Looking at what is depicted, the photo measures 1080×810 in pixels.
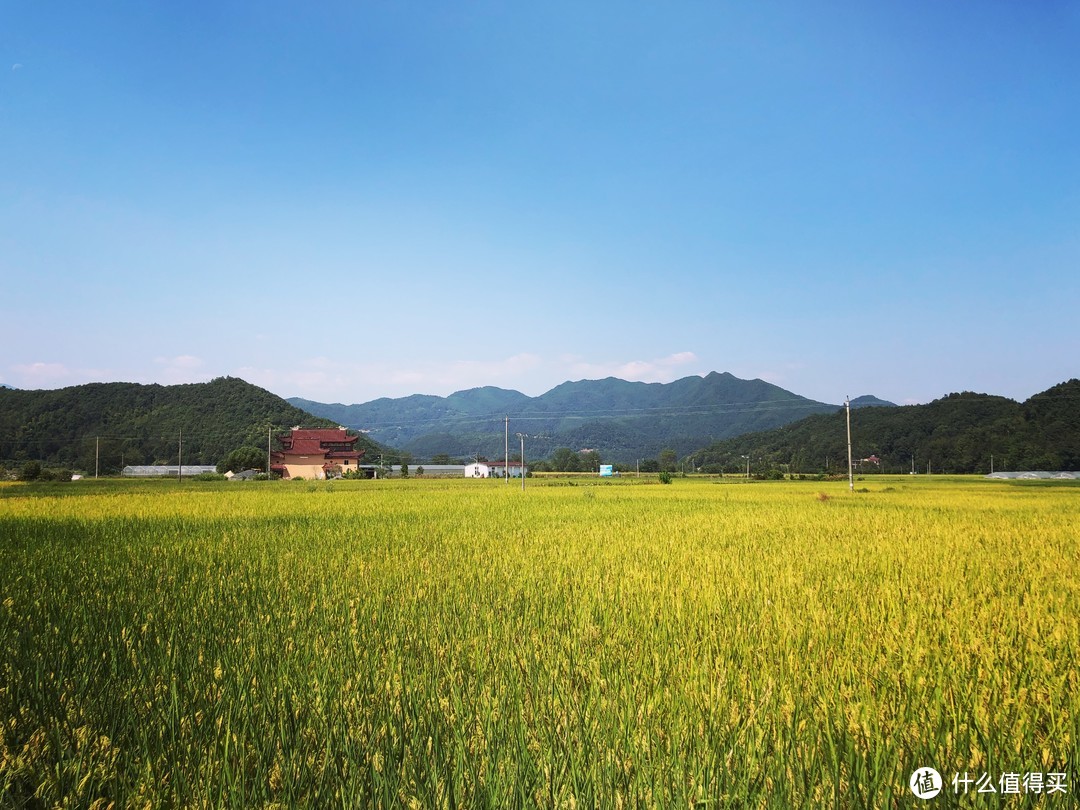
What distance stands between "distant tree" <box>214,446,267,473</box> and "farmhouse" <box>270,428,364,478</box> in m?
2.59

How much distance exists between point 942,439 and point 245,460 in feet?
245

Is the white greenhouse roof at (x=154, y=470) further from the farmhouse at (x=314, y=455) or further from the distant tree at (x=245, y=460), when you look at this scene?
the farmhouse at (x=314, y=455)

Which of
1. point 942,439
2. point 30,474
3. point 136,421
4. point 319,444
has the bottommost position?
point 30,474

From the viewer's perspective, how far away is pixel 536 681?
107 inches

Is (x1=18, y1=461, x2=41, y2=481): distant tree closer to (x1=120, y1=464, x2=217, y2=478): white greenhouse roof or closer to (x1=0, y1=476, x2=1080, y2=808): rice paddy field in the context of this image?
(x1=120, y1=464, x2=217, y2=478): white greenhouse roof

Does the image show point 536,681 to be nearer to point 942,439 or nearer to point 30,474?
point 30,474

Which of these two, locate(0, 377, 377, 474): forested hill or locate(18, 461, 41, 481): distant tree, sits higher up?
locate(0, 377, 377, 474): forested hill

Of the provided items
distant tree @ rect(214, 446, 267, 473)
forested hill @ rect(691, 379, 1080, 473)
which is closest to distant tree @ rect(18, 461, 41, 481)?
distant tree @ rect(214, 446, 267, 473)

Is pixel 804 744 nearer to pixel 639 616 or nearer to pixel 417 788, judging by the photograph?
pixel 417 788

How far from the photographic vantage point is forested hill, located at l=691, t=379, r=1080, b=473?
54.2 metres

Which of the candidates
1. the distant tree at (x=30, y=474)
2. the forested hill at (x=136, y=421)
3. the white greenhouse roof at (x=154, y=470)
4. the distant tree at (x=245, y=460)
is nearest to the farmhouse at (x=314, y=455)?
the distant tree at (x=245, y=460)

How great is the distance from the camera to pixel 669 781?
5.98 ft

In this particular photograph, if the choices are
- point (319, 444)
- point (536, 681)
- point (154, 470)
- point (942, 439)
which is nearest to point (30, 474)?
point (319, 444)

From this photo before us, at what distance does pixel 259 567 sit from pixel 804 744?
18.5 feet
